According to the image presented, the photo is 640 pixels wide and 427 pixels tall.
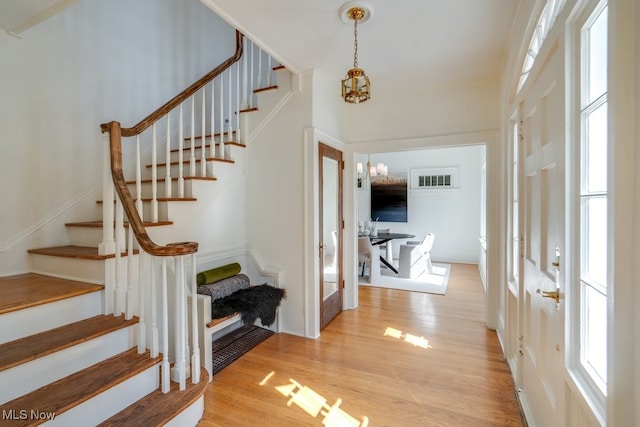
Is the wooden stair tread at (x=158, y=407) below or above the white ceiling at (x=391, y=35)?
below

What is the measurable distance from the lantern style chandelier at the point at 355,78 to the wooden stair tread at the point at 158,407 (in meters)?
2.11

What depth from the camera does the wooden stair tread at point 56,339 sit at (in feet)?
4.57

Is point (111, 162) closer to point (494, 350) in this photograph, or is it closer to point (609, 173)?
point (609, 173)

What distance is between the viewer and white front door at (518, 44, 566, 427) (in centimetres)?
122

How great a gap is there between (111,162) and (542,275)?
2.65 meters

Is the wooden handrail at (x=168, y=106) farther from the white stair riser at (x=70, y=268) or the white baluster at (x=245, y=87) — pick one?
the white stair riser at (x=70, y=268)

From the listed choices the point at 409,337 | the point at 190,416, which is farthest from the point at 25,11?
the point at 409,337

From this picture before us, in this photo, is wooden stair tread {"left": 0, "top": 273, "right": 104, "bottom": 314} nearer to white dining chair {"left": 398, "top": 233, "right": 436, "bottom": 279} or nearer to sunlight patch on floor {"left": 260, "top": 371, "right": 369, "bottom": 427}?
sunlight patch on floor {"left": 260, "top": 371, "right": 369, "bottom": 427}

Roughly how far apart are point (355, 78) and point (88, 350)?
7.53ft

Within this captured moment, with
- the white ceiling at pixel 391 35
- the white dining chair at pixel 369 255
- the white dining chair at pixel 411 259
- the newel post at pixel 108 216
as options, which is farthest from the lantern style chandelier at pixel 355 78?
the white dining chair at pixel 411 259

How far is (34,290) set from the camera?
1.86 meters

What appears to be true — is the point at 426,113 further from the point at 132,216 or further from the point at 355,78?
the point at 132,216

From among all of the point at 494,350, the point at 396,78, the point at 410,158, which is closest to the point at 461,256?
the point at 410,158

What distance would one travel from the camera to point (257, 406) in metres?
1.93
